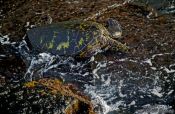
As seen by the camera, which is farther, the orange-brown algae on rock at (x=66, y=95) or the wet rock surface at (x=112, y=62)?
the wet rock surface at (x=112, y=62)

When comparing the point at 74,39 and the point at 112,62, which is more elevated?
the point at 74,39

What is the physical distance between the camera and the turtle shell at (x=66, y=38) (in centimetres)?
713

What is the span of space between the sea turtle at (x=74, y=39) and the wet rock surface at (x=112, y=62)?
29 centimetres

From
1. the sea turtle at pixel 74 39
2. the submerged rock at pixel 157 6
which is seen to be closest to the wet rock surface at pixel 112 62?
the submerged rock at pixel 157 6

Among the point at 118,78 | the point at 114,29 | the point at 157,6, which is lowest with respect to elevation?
the point at 118,78

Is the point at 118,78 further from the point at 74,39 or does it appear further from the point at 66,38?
the point at 66,38

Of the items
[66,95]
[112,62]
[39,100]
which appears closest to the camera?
[39,100]

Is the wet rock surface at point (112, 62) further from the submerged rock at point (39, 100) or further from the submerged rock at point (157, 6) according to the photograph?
the submerged rock at point (157, 6)

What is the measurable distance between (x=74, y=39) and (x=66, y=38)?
19 cm

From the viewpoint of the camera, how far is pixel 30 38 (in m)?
7.61

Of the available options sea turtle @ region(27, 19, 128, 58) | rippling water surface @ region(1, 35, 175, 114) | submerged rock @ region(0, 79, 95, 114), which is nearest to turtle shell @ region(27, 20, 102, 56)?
sea turtle @ region(27, 19, 128, 58)

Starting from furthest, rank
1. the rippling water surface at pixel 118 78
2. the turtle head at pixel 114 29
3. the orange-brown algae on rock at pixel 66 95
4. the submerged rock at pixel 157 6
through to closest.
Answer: the submerged rock at pixel 157 6 → the turtle head at pixel 114 29 → the rippling water surface at pixel 118 78 → the orange-brown algae on rock at pixel 66 95

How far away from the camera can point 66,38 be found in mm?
7270

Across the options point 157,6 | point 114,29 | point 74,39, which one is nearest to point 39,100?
→ point 74,39
